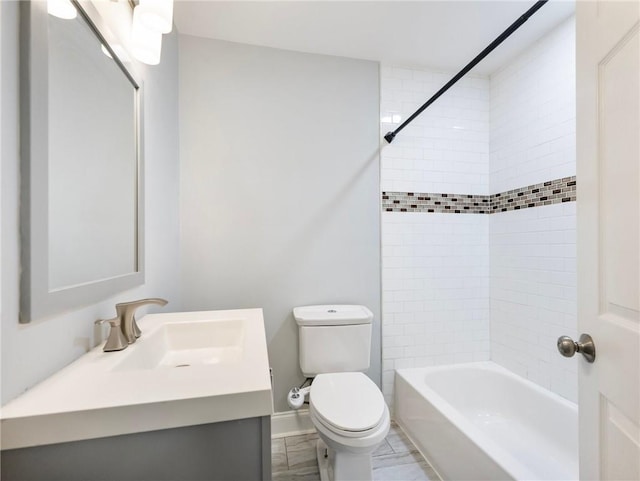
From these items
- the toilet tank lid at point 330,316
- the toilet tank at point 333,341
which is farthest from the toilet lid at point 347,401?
the toilet tank lid at point 330,316

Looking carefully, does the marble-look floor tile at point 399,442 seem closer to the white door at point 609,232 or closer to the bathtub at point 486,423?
the bathtub at point 486,423

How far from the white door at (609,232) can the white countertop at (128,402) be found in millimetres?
736

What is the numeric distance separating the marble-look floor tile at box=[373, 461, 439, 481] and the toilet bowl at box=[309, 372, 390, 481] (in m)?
0.26

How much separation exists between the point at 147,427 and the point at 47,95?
0.77 meters

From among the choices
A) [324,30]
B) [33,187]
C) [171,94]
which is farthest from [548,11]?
[33,187]

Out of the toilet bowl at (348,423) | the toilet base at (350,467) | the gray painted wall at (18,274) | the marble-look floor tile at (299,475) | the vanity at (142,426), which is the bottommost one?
the marble-look floor tile at (299,475)

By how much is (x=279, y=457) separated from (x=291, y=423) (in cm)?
21

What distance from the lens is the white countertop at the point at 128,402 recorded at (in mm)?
527

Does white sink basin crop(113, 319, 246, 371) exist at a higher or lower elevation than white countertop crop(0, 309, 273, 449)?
lower

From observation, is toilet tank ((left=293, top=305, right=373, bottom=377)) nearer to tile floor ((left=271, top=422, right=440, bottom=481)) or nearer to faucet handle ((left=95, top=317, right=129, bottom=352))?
tile floor ((left=271, top=422, right=440, bottom=481))

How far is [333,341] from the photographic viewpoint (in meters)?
1.75

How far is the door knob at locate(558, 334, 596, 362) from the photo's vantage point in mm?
676

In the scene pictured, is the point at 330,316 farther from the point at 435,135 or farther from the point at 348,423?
the point at 435,135

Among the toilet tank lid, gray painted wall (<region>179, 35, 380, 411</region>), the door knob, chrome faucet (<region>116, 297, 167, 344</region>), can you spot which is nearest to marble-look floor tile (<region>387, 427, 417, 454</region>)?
gray painted wall (<region>179, 35, 380, 411</region>)
